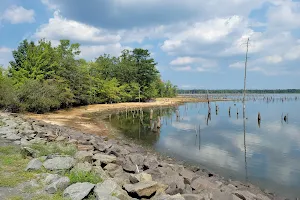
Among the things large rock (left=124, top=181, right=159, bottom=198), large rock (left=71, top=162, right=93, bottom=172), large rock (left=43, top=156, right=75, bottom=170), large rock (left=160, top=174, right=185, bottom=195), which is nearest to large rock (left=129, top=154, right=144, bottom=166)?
large rock (left=160, top=174, right=185, bottom=195)

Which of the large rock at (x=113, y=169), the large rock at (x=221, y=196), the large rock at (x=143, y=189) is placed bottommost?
the large rock at (x=221, y=196)

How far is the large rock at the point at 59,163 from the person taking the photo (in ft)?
25.7

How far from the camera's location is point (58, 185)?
632 centimetres

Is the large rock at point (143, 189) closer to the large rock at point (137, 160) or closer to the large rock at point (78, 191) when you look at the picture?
the large rock at point (78, 191)

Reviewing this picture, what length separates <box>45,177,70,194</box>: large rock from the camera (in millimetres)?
6207

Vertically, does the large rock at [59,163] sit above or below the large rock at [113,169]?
above

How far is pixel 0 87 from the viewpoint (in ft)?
110

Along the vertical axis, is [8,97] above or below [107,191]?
above

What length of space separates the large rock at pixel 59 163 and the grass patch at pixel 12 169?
1.95 ft

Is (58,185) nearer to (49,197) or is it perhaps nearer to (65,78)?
(49,197)

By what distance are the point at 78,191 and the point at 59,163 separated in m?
2.37

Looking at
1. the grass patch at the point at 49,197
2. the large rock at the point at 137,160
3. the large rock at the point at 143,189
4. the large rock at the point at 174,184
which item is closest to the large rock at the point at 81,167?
the large rock at the point at 143,189

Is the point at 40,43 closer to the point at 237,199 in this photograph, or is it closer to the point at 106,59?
the point at 106,59

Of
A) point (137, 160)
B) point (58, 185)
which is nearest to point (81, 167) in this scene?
point (58, 185)
